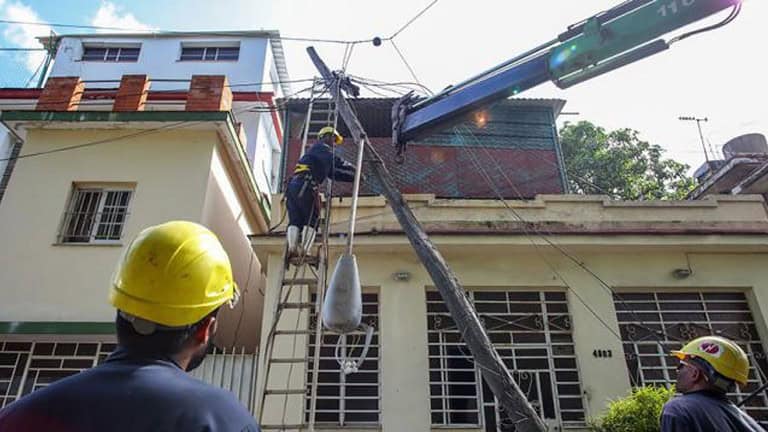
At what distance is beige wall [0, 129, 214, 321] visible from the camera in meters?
8.36

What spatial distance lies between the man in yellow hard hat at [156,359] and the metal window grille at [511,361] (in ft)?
23.2

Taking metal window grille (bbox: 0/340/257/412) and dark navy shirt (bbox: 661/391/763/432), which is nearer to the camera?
dark navy shirt (bbox: 661/391/763/432)

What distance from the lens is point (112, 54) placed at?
64.8 feet

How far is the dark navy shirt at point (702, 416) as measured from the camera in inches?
115

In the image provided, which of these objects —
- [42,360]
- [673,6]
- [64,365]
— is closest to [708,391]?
[673,6]

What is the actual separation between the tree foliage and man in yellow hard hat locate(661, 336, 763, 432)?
17758mm

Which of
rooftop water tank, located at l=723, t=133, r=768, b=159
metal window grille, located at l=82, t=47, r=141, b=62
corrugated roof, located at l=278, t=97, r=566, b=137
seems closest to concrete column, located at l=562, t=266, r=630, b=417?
corrugated roof, located at l=278, t=97, r=566, b=137

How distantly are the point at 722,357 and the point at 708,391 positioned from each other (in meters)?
0.24

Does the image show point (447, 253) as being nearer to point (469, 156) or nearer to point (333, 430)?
point (333, 430)

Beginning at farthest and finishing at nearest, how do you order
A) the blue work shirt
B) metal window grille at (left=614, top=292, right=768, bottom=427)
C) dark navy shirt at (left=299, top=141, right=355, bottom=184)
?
metal window grille at (left=614, top=292, right=768, bottom=427) → dark navy shirt at (left=299, top=141, right=355, bottom=184) → the blue work shirt

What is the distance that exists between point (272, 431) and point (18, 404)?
642 cm

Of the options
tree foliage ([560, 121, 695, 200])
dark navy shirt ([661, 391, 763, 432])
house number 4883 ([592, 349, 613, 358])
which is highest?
tree foliage ([560, 121, 695, 200])

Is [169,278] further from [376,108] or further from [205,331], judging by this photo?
[376,108]

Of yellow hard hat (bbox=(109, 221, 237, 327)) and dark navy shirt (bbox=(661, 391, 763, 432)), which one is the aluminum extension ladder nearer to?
dark navy shirt (bbox=(661, 391, 763, 432))
